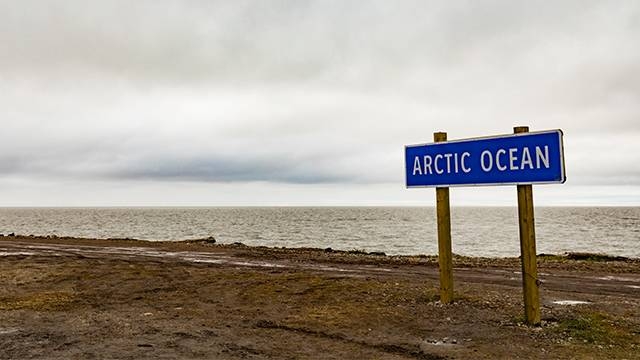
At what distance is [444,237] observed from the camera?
977 cm

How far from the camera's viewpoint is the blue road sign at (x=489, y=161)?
784 cm

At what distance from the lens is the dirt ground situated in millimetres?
7027

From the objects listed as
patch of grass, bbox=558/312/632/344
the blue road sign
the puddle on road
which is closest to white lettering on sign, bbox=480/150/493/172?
the blue road sign

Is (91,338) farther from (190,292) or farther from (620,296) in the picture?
(620,296)

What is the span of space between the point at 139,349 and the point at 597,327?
7323 millimetres

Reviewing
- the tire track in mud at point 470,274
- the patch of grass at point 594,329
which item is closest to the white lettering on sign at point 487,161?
the patch of grass at point 594,329

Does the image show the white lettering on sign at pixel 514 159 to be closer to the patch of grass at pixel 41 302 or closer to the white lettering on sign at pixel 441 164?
the white lettering on sign at pixel 441 164

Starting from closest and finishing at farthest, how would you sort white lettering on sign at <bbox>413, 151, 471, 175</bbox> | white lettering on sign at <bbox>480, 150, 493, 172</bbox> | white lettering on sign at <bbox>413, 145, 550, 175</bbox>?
white lettering on sign at <bbox>413, 145, 550, 175</bbox>, white lettering on sign at <bbox>480, 150, 493, 172</bbox>, white lettering on sign at <bbox>413, 151, 471, 175</bbox>

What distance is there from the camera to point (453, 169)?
9.44 m

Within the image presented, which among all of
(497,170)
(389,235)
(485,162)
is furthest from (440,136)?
(389,235)

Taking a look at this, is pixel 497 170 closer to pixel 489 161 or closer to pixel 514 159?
pixel 489 161

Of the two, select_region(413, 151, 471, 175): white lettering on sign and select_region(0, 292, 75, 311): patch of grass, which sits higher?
select_region(413, 151, 471, 175): white lettering on sign

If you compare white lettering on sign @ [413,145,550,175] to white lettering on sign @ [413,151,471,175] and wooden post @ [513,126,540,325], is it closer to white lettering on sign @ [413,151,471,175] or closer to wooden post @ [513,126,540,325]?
white lettering on sign @ [413,151,471,175]

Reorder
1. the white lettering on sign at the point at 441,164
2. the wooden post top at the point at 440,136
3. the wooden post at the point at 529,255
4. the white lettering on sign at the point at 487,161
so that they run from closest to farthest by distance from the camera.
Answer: the white lettering on sign at the point at 487,161 < the wooden post at the point at 529,255 < the white lettering on sign at the point at 441,164 < the wooden post top at the point at 440,136
